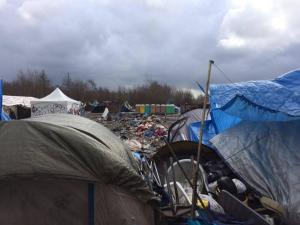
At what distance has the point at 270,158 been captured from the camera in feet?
23.1

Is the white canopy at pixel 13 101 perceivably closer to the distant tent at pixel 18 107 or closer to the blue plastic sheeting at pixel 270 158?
the distant tent at pixel 18 107

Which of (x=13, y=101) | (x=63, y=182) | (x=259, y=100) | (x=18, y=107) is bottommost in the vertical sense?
(x=18, y=107)

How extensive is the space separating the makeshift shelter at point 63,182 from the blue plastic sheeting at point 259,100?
10.0 ft

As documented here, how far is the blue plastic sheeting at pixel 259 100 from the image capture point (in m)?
6.55

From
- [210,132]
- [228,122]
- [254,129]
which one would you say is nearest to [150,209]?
[254,129]

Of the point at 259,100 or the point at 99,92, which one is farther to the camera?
the point at 99,92

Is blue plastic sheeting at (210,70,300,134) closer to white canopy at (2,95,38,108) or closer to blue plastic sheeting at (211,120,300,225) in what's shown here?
blue plastic sheeting at (211,120,300,225)

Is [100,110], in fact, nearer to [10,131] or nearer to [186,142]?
[186,142]

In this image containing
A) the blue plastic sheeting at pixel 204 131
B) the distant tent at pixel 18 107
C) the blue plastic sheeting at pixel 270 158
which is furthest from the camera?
the distant tent at pixel 18 107

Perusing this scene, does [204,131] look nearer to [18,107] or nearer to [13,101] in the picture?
[18,107]

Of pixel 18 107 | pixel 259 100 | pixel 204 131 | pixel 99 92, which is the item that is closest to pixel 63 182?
pixel 259 100

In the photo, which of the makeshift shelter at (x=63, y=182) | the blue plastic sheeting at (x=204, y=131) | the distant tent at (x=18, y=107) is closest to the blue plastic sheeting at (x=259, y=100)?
the makeshift shelter at (x=63, y=182)

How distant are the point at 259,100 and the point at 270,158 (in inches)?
45.2

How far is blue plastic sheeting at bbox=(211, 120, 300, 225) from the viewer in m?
6.34
